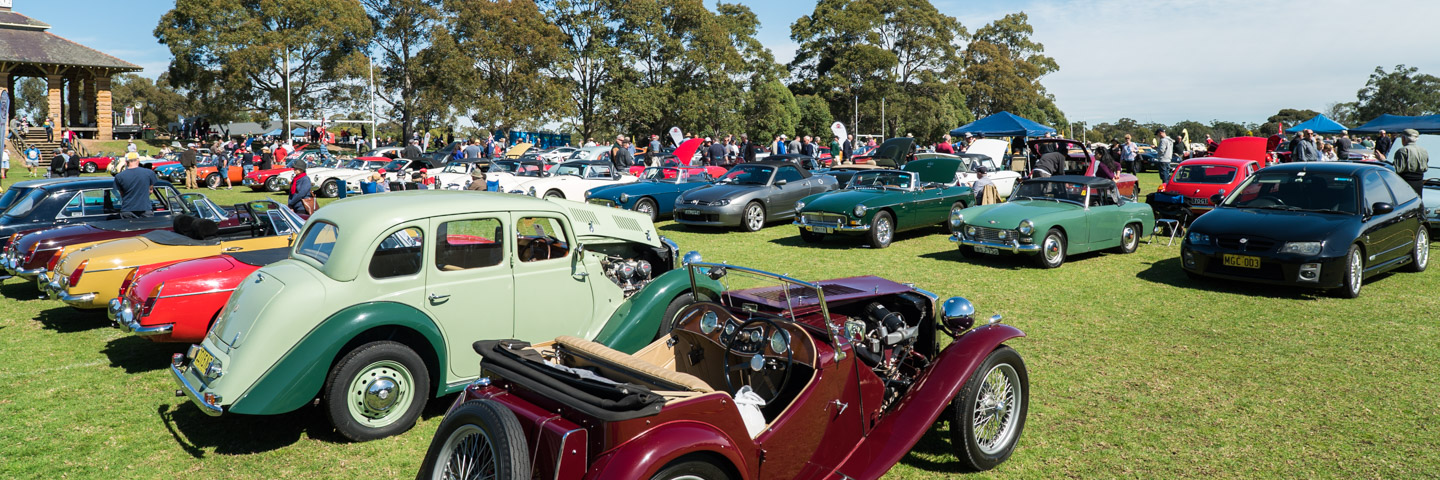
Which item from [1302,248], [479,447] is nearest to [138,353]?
[479,447]

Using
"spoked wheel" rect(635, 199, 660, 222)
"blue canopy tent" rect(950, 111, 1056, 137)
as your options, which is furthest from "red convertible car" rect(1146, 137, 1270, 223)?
"blue canopy tent" rect(950, 111, 1056, 137)

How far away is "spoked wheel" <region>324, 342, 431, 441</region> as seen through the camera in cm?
493

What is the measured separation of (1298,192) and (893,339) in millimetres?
7921

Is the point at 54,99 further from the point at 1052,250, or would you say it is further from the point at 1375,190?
Answer: the point at 1375,190

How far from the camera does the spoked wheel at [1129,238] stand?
12.2 metres

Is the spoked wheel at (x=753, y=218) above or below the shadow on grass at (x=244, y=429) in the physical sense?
above

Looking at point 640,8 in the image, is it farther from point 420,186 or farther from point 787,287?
point 787,287

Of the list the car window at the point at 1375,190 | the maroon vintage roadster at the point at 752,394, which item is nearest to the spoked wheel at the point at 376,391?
the maroon vintage roadster at the point at 752,394

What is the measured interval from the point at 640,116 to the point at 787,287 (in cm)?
4743

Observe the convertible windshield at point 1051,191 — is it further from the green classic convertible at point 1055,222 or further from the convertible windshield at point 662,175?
the convertible windshield at point 662,175

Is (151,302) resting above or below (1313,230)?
below

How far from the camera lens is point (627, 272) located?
6.58 metres

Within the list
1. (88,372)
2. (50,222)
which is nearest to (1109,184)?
(88,372)

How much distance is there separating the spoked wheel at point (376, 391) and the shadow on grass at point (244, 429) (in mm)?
190
